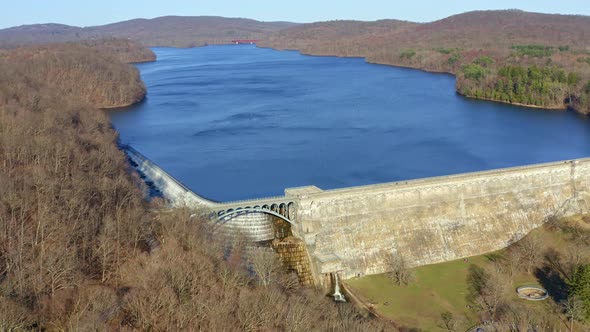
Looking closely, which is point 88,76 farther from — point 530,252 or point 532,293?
point 532,293

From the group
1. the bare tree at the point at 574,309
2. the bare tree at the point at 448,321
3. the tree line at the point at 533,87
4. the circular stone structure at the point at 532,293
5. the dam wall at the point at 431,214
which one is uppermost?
the tree line at the point at 533,87

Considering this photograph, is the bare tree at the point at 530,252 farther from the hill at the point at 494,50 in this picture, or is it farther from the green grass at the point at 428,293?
the hill at the point at 494,50

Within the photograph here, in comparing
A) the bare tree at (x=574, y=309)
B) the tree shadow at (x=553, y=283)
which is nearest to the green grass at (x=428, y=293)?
the tree shadow at (x=553, y=283)

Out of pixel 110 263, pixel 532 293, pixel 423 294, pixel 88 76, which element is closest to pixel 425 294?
pixel 423 294

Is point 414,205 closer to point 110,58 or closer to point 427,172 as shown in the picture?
point 427,172

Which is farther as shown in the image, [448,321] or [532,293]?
[532,293]
